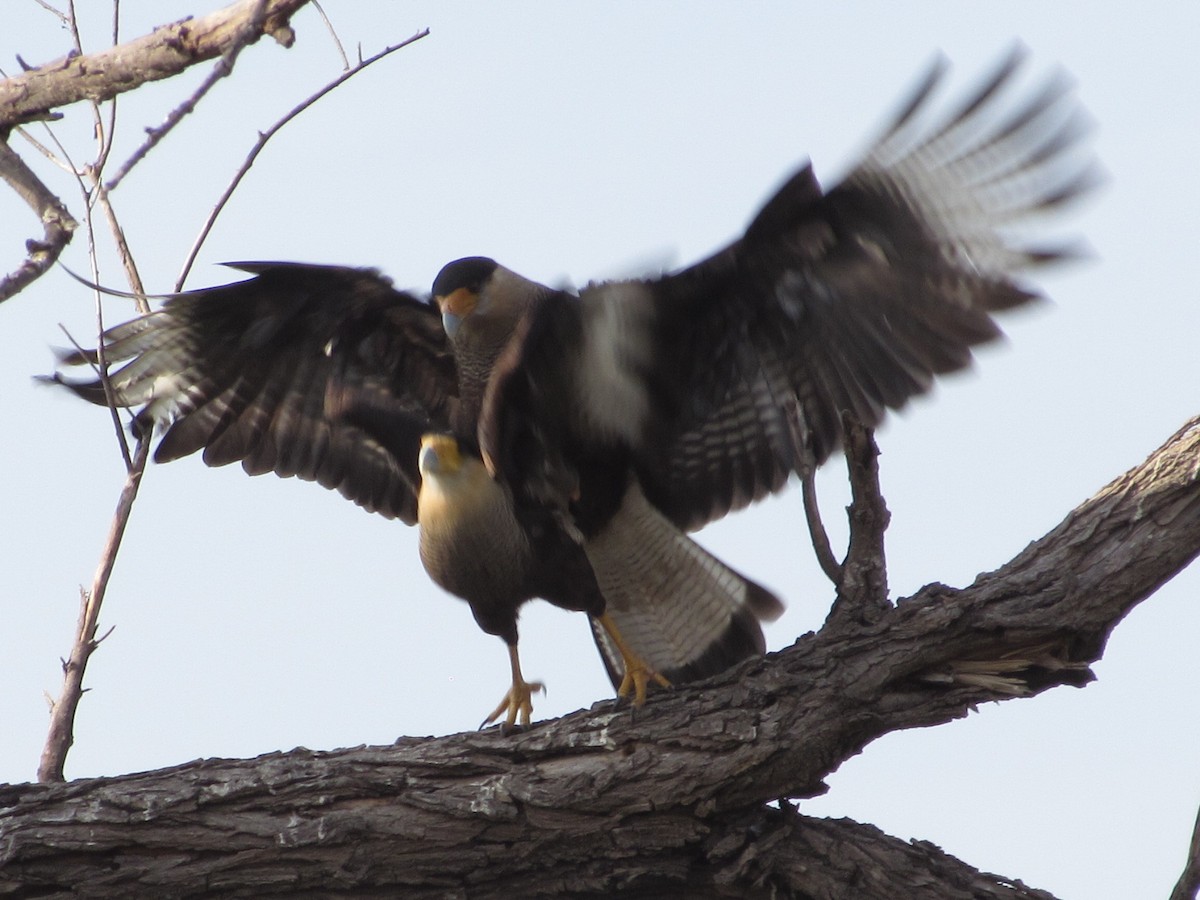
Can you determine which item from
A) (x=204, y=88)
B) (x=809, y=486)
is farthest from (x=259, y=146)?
(x=809, y=486)

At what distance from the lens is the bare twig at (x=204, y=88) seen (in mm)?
3252

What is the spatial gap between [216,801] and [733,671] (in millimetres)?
1182

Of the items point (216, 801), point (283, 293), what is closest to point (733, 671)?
point (216, 801)

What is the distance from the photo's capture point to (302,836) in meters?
2.86

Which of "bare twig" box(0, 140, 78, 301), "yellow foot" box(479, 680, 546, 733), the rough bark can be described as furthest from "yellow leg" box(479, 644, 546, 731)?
"bare twig" box(0, 140, 78, 301)

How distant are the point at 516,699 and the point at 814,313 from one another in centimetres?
139

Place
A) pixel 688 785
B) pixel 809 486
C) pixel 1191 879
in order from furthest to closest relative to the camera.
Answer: pixel 809 486
pixel 688 785
pixel 1191 879

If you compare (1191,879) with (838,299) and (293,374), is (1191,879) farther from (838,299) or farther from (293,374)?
(293,374)

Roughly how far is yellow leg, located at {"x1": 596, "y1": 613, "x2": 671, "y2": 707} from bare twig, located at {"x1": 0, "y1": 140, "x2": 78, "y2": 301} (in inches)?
70.4

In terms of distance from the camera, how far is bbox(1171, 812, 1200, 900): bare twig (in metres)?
2.63

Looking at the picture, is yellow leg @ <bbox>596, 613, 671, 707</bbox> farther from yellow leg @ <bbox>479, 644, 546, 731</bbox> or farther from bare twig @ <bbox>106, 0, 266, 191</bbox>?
bare twig @ <bbox>106, 0, 266, 191</bbox>

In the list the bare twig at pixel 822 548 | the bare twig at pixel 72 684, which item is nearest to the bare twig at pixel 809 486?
the bare twig at pixel 822 548

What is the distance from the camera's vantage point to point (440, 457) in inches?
147

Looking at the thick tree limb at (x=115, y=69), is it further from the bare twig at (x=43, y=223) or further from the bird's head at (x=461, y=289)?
the bird's head at (x=461, y=289)
